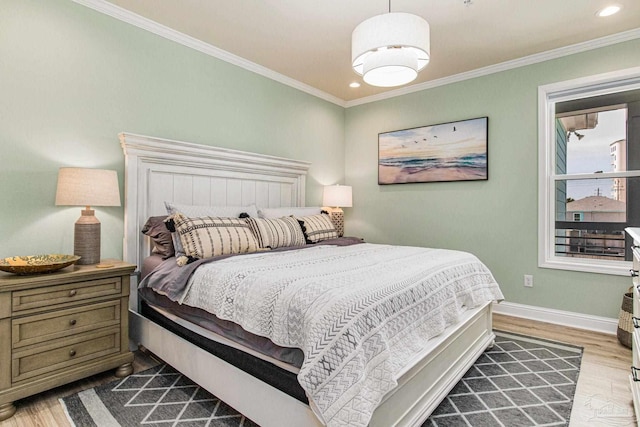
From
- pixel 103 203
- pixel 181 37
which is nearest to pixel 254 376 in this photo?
pixel 103 203

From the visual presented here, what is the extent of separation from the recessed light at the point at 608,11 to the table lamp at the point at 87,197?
3779mm

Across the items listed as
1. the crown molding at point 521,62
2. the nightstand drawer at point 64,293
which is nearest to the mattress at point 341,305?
the nightstand drawer at point 64,293

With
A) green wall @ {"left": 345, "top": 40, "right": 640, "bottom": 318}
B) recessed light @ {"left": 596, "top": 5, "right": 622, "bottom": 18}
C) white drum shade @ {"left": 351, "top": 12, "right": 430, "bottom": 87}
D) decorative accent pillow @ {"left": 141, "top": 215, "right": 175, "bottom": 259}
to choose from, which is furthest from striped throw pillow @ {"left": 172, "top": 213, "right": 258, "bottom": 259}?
recessed light @ {"left": 596, "top": 5, "right": 622, "bottom": 18}

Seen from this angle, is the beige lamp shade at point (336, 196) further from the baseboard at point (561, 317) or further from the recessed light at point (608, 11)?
the recessed light at point (608, 11)

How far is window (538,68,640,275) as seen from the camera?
3094mm

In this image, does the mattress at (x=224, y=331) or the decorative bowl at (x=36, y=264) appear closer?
the mattress at (x=224, y=331)

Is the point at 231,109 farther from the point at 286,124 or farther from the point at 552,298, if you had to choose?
the point at 552,298

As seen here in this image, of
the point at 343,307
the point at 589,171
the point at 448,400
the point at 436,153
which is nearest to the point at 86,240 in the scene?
the point at 343,307

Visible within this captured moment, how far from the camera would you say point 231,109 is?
3.46 m

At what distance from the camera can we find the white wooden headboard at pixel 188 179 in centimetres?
263

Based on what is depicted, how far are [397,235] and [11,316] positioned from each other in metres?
3.67

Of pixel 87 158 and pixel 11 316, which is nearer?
pixel 11 316

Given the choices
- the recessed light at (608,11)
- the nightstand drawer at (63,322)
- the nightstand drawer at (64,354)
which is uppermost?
the recessed light at (608,11)

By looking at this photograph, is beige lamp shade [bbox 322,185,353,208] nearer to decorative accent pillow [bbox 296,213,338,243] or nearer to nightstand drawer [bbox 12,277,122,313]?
decorative accent pillow [bbox 296,213,338,243]
